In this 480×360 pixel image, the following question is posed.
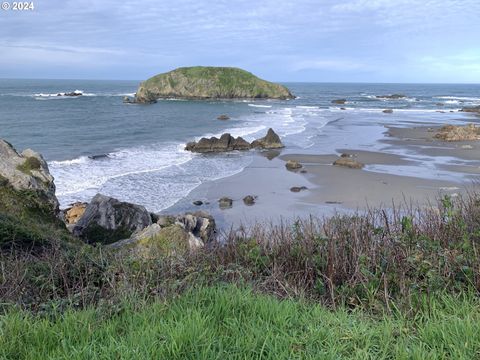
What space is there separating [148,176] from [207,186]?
11.2ft

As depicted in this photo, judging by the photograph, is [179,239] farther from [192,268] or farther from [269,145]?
[269,145]

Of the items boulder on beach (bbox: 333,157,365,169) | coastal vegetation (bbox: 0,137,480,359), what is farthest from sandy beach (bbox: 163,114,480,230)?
coastal vegetation (bbox: 0,137,480,359)

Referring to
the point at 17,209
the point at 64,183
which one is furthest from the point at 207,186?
the point at 17,209

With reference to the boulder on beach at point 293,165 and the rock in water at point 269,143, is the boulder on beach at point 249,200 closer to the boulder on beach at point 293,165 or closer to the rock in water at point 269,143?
the boulder on beach at point 293,165

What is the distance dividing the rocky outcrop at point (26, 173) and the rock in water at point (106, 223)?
42.8 inches

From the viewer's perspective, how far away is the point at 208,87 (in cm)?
10494

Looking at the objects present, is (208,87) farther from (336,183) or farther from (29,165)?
(29,165)

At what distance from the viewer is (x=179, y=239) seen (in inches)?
354

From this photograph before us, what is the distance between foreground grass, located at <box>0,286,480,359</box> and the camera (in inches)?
129

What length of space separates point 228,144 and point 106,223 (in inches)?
781

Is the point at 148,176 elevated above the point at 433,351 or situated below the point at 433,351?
below

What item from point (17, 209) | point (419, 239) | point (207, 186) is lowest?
point (207, 186)

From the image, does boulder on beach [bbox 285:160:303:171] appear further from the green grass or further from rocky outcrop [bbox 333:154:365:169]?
the green grass

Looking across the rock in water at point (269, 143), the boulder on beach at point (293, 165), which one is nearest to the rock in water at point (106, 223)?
the boulder on beach at point (293, 165)
